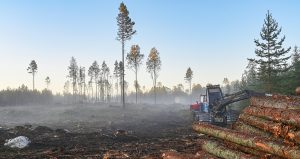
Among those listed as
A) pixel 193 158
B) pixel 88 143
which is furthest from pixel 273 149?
pixel 88 143

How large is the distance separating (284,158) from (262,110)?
8.19 ft

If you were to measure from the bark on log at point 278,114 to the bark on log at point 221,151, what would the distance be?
4.15ft

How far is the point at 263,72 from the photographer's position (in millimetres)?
38969

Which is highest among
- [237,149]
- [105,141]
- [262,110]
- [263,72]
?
[263,72]

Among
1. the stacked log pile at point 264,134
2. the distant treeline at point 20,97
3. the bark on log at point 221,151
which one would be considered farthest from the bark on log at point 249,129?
the distant treeline at point 20,97

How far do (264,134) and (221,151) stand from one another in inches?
53.8

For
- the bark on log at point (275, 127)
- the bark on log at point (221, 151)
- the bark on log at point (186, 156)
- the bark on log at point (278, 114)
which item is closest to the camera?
the bark on log at point (275, 127)

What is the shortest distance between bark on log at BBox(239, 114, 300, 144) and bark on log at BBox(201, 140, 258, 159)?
37.7 inches

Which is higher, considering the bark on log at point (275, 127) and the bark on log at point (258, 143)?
the bark on log at point (275, 127)

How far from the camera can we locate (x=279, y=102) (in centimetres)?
979

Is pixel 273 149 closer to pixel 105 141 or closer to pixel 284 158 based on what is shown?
pixel 284 158

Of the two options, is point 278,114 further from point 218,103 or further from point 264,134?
point 218,103

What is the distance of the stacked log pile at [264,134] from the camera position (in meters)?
8.14

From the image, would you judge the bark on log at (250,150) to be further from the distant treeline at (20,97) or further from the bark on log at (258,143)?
the distant treeline at (20,97)
